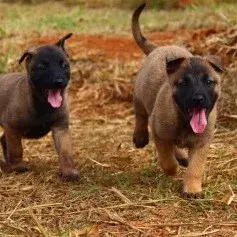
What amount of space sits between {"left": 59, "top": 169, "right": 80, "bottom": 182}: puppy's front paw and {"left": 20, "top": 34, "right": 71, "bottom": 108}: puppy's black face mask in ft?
2.03

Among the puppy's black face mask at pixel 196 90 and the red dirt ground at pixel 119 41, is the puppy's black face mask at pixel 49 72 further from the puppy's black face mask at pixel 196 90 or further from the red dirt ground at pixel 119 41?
the red dirt ground at pixel 119 41

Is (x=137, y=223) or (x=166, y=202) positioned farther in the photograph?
(x=166, y=202)

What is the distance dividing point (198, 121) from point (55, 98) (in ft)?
5.00

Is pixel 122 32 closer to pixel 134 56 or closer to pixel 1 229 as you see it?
pixel 134 56

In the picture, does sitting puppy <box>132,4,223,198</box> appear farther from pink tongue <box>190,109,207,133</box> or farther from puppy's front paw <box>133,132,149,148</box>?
puppy's front paw <box>133,132,149,148</box>

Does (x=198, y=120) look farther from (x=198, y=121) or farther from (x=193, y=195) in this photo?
(x=193, y=195)

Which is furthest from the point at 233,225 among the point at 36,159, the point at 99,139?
the point at 99,139

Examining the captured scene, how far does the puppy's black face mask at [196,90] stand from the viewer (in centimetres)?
655

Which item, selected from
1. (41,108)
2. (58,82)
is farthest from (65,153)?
(58,82)

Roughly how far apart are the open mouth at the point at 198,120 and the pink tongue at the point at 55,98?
143cm

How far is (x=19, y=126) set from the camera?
784 centimetres

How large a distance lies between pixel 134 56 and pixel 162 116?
6939 millimetres

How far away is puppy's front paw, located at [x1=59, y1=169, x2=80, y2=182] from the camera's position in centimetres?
751

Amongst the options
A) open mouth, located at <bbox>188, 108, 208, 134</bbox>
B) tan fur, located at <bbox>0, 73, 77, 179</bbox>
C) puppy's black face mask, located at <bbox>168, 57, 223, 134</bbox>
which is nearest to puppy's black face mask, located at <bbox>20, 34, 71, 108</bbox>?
tan fur, located at <bbox>0, 73, 77, 179</bbox>
